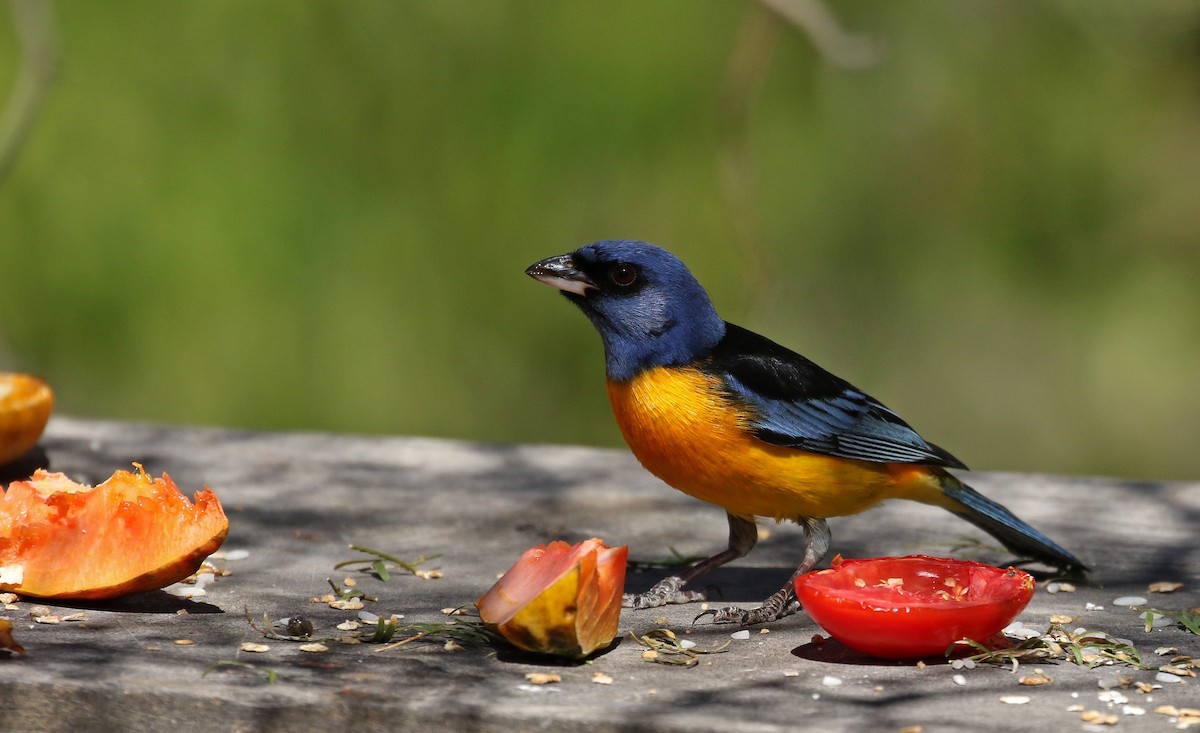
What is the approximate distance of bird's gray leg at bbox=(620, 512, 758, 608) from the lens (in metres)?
3.66

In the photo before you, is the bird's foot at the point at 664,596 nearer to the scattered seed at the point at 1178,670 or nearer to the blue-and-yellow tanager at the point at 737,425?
the blue-and-yellow tanager at the point at 737,425

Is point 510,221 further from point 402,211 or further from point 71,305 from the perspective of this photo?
point 71,305

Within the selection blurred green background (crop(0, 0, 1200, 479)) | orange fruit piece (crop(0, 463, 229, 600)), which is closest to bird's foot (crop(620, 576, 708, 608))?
orange fruit piece (crop(0, 463, 229, 600))

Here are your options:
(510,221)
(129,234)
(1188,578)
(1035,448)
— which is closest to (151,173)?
(129,234)

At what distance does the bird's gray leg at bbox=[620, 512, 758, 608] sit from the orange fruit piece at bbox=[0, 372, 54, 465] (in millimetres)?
1961

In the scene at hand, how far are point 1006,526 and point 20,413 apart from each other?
2.86 m

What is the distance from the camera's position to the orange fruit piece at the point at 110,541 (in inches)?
130

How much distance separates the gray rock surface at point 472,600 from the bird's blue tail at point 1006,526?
11cm

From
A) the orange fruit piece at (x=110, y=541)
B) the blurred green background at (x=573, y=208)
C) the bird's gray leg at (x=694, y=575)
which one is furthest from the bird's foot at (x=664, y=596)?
the blurred green background at (x=573, y=208)

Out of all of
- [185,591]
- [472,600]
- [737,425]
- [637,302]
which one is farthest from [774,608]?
[185,591]

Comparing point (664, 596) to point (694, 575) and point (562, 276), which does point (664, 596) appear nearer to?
point (694, 575)

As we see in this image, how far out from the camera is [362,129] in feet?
26.3

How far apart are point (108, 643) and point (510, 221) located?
500 centimetres

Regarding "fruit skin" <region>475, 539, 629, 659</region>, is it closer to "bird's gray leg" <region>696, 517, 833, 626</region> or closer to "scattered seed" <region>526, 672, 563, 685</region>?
"scattered seed" <region>526, 672, 563, 685</region>
